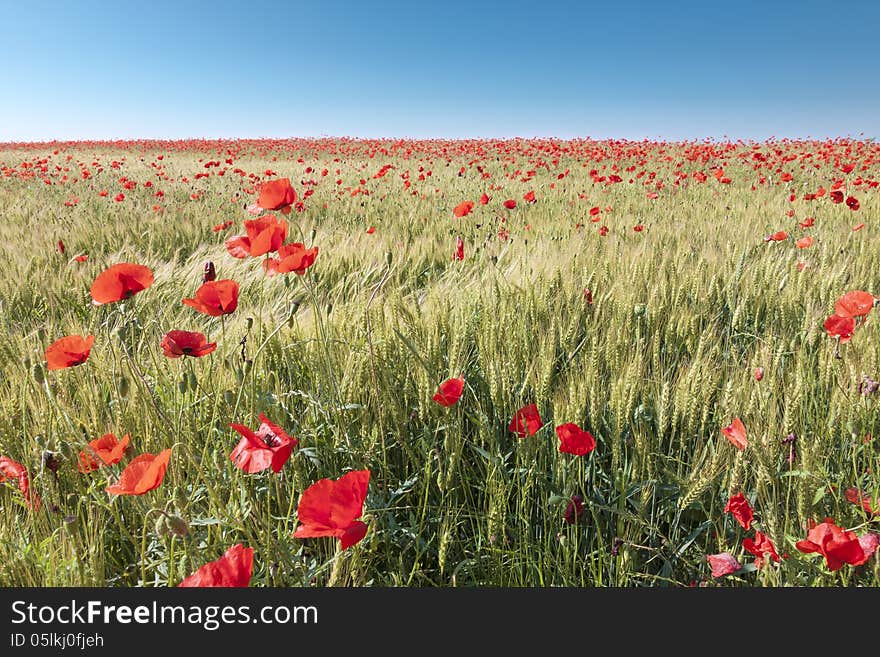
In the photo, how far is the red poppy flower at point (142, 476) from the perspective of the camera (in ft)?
2.33

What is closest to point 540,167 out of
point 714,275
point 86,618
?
point 714,275

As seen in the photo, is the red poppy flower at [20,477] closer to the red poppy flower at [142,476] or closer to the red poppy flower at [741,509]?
the red poppy flower at [142,476]

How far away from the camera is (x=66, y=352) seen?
103 cm

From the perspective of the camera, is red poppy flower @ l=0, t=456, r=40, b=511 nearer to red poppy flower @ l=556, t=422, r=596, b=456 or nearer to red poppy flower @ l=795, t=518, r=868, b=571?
red poppy flower @ l=556, t=422, r=596, b=456

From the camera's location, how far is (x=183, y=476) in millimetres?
1137

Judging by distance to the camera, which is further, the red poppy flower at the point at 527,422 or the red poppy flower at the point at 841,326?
the red poppy flower at the point at 841,326

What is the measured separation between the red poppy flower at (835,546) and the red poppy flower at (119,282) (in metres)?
1.28

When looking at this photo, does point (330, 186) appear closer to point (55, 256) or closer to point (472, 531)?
point (55, 256)

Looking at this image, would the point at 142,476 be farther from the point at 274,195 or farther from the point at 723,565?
the point at 723,565

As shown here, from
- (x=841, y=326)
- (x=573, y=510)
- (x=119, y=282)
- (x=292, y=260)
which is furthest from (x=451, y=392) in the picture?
(x=841, y=326)

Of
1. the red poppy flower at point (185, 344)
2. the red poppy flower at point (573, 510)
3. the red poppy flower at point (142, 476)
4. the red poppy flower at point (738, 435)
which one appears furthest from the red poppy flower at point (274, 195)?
the red poppy flower at point (738, 435)

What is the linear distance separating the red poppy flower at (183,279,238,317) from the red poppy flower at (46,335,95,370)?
0.21 metres

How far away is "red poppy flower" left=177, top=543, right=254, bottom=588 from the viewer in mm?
654

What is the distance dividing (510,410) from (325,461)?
1.50 feet
